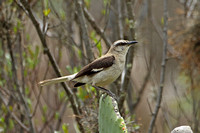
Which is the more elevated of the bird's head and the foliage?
the bird's head

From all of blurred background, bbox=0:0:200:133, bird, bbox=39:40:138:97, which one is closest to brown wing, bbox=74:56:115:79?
bird, bbox=39:40:138:97

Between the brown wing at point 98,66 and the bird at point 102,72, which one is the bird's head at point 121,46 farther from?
the brown wing at point 98,66

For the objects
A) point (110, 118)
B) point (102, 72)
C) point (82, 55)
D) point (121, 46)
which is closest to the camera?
point (110, 118)

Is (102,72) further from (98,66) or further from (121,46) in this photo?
(121,46)

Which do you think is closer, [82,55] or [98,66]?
[98,66]

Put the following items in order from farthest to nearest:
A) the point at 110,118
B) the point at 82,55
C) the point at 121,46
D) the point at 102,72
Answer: the point at 82,55, the point at 121,46, the point at 102,72, the point at 110,118

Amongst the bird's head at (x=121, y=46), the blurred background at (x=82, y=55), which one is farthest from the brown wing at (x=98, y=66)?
the blurred background at (x=82, y=55)

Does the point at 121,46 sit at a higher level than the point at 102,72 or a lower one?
higher

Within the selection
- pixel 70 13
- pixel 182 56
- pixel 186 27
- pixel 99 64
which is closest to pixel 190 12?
pixel 186 27

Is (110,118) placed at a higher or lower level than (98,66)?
lower

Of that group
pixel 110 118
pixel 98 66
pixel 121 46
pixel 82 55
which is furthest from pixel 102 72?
pixel 82 55

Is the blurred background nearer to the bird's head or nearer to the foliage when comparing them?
the bird's head

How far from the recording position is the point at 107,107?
2254mm

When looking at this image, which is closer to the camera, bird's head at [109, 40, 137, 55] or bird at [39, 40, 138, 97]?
bird at [39, 40, 138, 97]
